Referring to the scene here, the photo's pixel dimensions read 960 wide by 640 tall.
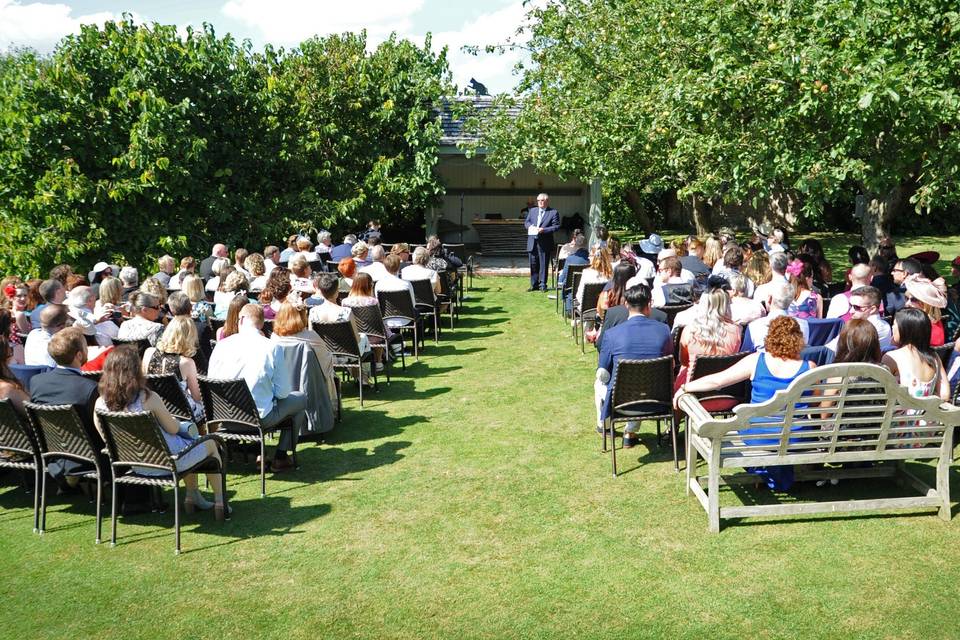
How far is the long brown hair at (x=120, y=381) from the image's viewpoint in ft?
17.7

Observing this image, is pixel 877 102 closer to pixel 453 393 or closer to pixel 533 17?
pixel 453 393

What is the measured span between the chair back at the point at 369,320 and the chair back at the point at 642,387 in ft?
11.7

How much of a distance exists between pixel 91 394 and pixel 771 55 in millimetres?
7955

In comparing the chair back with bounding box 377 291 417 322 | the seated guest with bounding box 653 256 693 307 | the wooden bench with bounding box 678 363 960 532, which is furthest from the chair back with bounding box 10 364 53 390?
the seated guest with bounding box 653 256 693 307

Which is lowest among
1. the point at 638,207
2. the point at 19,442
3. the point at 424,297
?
the point at 19,442

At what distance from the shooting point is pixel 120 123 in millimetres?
15570

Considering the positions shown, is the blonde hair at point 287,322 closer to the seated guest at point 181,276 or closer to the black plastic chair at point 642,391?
the black plastic chair at point 642,391

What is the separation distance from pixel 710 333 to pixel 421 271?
5.57m

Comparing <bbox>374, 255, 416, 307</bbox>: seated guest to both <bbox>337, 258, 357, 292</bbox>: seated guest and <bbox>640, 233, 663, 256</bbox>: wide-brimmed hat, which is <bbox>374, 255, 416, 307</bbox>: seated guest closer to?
<bbox>337, 258, 357, 292</bbox>: seated guest

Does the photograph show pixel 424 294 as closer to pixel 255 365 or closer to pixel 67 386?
pixel 255 365

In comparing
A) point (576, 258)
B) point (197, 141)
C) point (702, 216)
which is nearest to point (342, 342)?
point (576, 258)

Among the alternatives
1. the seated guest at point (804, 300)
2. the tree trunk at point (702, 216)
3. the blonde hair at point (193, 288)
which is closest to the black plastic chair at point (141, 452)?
the blonde hair at point (193, 288)

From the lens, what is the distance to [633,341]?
6719mm

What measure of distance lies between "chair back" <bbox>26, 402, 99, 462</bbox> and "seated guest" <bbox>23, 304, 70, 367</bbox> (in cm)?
140
